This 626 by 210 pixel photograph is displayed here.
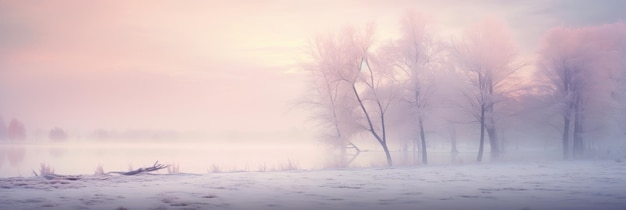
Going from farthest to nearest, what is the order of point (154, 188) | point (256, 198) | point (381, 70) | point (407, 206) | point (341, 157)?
1. point (341, 157)
2. point (381, 70)
3. point (154, 188)
4. point (256, 198)
5. point (407, 206)

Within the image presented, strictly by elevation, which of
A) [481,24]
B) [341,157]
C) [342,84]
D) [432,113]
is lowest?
[341,157]

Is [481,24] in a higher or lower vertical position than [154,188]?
higher

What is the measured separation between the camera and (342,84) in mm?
36312

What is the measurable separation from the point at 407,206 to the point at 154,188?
785 cm

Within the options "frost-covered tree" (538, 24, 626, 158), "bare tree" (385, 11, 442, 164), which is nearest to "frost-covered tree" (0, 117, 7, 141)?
"bare tree" (385, 11, 442, 164)

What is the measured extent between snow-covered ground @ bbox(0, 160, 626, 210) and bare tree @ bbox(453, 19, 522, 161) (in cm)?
1646

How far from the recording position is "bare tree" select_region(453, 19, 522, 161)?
Answer: 114 feet

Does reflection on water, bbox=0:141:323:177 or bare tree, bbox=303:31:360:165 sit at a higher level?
bare tree, bbox=303:31:360:165

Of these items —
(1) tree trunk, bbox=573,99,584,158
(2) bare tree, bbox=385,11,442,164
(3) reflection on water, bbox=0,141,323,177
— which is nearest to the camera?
(3) reflection on water, bbox=0,141,323,177

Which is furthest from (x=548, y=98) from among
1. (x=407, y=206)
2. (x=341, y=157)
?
(x=407, y=206)

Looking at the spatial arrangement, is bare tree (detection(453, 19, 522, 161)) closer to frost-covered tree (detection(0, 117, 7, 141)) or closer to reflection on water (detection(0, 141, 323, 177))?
reflection on water (detection(0, 141, 323, 177))

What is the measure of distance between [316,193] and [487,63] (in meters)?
24.4

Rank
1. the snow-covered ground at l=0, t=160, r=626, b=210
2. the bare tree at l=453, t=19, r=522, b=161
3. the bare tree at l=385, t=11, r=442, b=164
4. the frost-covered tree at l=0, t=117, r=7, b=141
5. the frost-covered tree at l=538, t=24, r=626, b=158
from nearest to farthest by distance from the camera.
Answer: the snow-covered ground at l=0, t=160, r=626, b=210
the bare tree at l=385, t=11, r=442, b=164
the bare tree at l=453, t=19, r=522, b=161
the frost-covered tree at l=538, t=24, r=626, b=158
the frost-covered tree at l=0, t=117, r=7, b=141

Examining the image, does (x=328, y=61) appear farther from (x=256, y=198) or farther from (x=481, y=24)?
(x=256, y=198)
